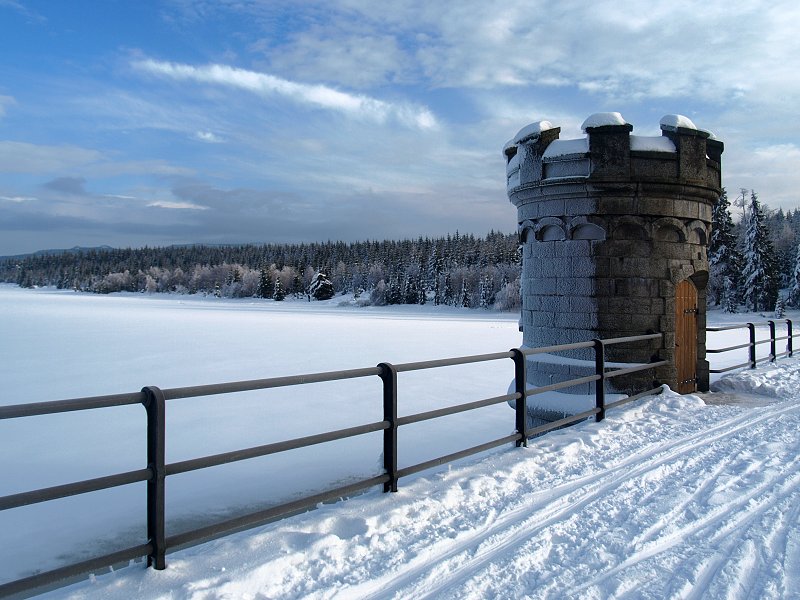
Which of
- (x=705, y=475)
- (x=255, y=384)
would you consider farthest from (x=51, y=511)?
(x=705, y=475)

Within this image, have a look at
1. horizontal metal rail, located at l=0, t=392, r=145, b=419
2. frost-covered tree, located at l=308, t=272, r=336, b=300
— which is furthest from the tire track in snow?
frost-covered tree, located at l=308, t=272, r=336, b=300

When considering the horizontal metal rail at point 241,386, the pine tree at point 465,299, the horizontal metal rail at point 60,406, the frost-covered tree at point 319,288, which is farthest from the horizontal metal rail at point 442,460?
the frost-covered tree at point 319,288

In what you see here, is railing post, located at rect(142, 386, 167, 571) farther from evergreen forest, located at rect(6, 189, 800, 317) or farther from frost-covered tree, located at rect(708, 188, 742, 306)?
frost-covered tree, located at rect(708, 188, 742, 306)

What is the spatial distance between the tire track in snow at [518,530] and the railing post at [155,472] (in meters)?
1.11

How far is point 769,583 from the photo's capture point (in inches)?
134

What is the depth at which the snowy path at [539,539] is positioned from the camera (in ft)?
11.0

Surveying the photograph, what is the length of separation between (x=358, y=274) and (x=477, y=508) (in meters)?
112

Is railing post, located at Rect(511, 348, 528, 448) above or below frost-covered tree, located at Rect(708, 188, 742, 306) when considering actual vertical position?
below

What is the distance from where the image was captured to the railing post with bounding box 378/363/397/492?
456 centimetres

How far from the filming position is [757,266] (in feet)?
167

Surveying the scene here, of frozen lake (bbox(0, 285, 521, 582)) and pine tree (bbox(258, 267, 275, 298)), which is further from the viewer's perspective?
pine tree (bbox(258, 267, 275, 298))

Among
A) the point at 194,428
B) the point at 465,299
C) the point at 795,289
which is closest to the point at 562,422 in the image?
the point at 194,428

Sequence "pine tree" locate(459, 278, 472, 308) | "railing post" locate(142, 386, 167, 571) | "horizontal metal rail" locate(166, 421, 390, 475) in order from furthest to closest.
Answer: "pine tree" locate(459, 278, 472, 308) → "horizontal metal rail" locate(166, 421, 390, 475) → "railing post" locate(142, 386, 167, 571)

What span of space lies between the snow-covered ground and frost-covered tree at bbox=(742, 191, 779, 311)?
144 feet
